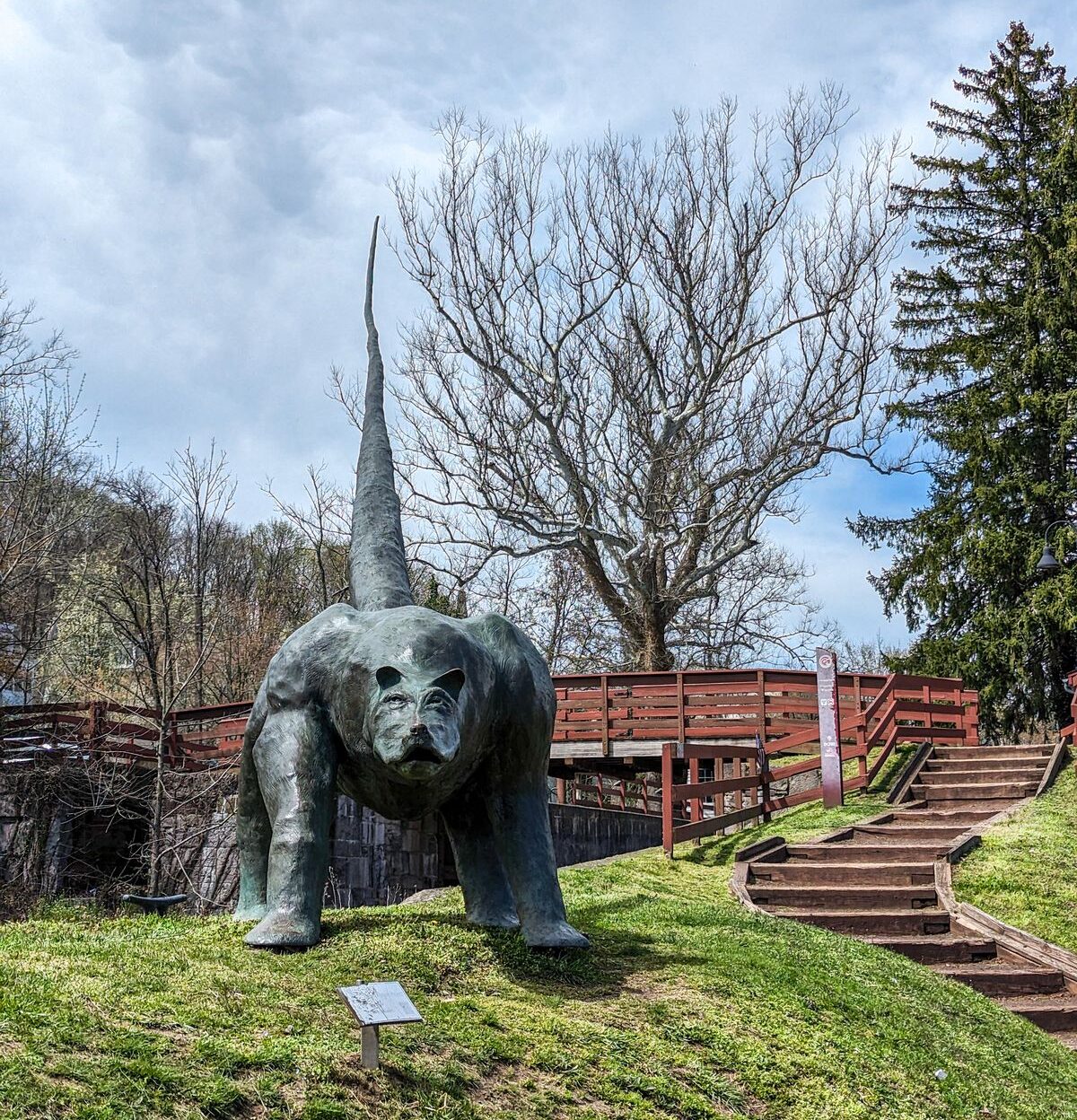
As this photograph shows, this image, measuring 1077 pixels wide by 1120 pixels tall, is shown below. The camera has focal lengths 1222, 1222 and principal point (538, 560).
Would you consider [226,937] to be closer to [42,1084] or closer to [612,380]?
[42,1084]

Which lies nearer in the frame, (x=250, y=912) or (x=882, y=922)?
(x=250, y=912)

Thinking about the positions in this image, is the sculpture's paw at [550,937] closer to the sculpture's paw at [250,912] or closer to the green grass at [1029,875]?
the sculpture's paw at [250,912]

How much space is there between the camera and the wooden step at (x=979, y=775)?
52.1 feet

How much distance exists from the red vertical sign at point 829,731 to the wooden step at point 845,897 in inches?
179

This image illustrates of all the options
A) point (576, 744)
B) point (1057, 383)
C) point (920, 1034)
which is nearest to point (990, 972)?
point (920, 1034)

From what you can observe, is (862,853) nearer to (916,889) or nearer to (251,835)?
(916,889)

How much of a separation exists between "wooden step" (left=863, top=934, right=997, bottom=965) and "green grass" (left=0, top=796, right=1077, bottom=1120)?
154 centimetres

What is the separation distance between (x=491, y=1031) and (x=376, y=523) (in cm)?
293

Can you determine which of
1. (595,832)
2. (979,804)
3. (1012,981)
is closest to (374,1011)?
(1012,981)

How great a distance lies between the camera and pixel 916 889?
33.8 ft

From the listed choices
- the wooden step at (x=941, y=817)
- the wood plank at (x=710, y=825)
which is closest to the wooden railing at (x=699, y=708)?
the wood plank at (x=710, y=825)

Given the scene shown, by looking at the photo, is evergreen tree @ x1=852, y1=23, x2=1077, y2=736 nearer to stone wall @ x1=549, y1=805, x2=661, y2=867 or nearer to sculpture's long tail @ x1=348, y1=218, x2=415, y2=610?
stone wall @ x1=549, y1=805, x2=661, y2=867

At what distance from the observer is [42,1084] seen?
326cm

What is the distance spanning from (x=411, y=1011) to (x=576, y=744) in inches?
606
